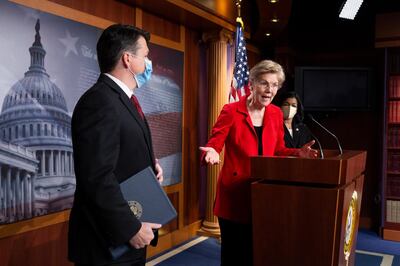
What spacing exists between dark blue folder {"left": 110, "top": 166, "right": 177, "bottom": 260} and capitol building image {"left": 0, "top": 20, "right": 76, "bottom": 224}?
1396 mm

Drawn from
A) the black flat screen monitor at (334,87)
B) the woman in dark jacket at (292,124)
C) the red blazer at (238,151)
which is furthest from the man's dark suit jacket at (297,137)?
the red blazer at (238,151)

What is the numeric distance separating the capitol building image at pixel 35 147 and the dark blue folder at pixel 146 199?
55.0 inches

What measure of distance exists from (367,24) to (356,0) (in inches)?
64.4

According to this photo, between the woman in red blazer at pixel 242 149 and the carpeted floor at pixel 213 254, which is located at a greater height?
the woman in red blazer at pixel 242 149

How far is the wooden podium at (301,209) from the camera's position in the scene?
5.39ft

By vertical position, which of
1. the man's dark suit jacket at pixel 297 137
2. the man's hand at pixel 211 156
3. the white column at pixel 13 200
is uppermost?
the man's dark suit jacket at pixel 297 137

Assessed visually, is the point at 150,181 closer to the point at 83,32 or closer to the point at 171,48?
the point at 83,32

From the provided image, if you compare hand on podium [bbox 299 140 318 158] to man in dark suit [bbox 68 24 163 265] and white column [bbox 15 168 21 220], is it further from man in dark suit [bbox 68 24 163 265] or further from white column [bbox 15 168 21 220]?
white column [bbox 15 168 21 220]

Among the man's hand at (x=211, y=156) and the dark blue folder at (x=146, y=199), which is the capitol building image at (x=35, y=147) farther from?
the dark blue folder at (x=146, y=199)

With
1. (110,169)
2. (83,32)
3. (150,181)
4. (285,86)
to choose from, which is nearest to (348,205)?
(150,181)

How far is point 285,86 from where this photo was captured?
598cm

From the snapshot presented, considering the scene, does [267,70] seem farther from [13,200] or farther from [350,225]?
[13,200]

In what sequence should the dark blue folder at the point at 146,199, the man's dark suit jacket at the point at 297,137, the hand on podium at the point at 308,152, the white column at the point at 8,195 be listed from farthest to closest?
the man's dark suit jacket at the point at 297,137 < the white column at the point at 8,195 < the hand on podium at the point at 308,152 < the dark blue folder at the point at 146,199

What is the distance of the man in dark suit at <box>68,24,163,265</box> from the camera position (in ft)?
4.37
